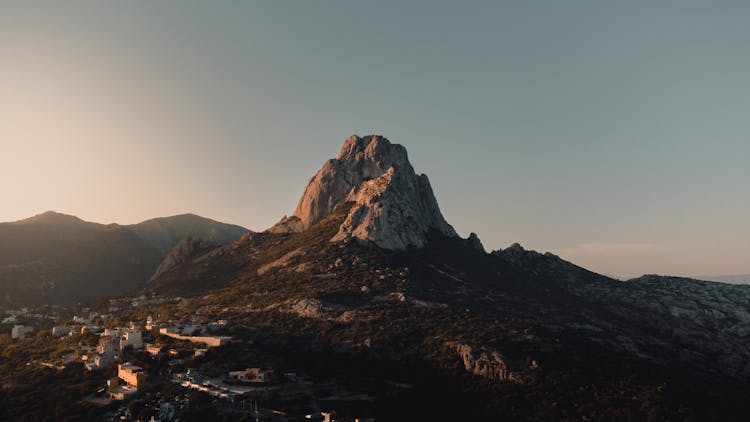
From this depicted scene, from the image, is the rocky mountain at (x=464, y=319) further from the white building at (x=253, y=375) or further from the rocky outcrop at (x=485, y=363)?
the white building at (x=253, y=375)

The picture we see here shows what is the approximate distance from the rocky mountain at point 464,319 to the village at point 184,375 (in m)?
8.88

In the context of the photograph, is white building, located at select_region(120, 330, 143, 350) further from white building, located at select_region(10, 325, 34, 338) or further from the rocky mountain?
white building, located at select_region(10, 325, 34, 338)

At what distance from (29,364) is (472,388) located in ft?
283

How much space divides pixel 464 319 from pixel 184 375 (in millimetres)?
58549

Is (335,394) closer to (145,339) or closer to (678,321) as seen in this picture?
(145,339)

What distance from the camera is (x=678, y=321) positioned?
507 feet

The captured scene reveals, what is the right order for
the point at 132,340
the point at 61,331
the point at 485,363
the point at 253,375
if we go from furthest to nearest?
the point at 61,331, the point at 132,340, the point at 485,363, the point at 253,375

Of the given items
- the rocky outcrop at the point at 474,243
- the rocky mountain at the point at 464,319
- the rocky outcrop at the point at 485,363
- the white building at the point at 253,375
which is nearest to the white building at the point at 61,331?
the rocky mountain at the point at 464,319

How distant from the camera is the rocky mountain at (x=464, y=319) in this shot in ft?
251

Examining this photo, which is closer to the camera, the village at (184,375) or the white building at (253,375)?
the village at (184,375)

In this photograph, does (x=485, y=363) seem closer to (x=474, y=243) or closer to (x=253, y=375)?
(x=253, y=375)

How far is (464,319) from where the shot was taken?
363 ft

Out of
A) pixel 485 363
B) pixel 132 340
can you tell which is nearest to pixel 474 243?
pixel 485 363

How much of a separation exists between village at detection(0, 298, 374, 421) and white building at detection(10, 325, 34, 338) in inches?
627
